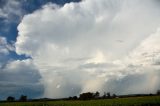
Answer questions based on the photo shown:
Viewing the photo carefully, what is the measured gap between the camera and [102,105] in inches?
3430

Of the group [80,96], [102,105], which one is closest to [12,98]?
[80,96]

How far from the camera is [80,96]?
169m

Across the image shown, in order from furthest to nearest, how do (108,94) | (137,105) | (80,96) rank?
(108,94), (80,96), (137,105)

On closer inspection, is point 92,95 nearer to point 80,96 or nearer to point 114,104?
point 80,96

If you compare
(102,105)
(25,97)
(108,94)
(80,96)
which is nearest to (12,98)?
(25,97)

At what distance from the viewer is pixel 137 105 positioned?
273ft

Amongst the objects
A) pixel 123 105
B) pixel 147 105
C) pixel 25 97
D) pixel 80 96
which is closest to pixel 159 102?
pixel 147 105

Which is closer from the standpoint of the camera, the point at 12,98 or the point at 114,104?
the point at 114,104

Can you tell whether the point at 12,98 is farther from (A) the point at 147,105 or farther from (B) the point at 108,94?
(A) the point at 147,105

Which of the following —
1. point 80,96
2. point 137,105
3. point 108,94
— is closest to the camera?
point 137,105

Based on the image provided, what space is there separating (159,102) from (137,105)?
24.1 ft

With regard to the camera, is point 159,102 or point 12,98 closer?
point 159,102

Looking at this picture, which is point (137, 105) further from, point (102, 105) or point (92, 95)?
point (92, 95)

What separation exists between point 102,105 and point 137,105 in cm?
1086
